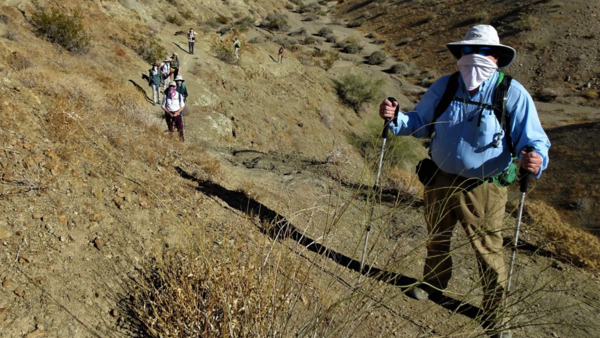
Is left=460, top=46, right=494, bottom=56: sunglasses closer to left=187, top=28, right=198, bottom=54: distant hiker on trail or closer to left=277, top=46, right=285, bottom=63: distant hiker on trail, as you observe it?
left=187, top=28, right=198, bottom=54: distant hiker on trail

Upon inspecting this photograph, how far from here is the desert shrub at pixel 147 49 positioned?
1711cm

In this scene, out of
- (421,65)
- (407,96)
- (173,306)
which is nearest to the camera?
(173,306)

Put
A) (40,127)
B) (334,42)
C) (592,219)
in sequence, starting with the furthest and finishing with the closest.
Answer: (334,42)
(592,219)
(40,127)

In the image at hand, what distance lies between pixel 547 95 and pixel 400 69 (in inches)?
450

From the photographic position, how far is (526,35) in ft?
118

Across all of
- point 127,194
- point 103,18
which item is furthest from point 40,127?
point 103,18

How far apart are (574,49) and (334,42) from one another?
21.6m

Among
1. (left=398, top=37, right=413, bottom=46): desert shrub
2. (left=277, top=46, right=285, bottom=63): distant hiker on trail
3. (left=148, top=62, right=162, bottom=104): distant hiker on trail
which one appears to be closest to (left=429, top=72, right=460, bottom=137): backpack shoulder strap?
(left=148, top=62, right=162, bottom=104): distant hiker on trail

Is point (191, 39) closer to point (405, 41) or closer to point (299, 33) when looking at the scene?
point (299, 33)

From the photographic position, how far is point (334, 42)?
140 ft

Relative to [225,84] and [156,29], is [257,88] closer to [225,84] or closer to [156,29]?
[225,84]

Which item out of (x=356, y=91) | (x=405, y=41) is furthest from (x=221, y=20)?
(x=405, y=41)

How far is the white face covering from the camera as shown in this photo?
3.04 m

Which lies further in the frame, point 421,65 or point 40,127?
point 421,65
